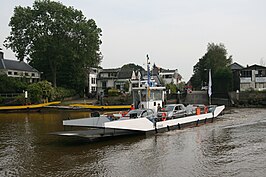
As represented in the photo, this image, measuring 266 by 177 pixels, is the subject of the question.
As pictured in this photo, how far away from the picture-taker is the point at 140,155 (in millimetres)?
14039

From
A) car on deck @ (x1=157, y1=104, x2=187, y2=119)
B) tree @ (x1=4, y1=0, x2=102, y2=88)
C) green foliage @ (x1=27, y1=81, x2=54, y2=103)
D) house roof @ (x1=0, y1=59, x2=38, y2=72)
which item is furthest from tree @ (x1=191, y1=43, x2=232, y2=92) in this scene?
house roof @ (x1=0, y1=59, x2=38, y2=72)

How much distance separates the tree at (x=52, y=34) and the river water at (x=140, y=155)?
34.3 m

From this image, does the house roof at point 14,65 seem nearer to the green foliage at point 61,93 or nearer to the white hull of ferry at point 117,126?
the green foliage at point 61,93

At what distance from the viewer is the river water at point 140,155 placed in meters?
11.4

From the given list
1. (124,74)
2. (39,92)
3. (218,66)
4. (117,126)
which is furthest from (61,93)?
(218,66)

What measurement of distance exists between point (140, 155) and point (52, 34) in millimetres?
44445

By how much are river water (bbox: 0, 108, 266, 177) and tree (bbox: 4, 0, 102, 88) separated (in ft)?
113

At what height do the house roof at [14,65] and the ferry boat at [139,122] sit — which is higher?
the house roof at [14,65]

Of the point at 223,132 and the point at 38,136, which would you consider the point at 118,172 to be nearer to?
the point at 38,136

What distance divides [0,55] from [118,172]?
55.3m

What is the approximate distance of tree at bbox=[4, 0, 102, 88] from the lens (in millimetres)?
52062

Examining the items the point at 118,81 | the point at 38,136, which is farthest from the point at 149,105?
the point at 118,81

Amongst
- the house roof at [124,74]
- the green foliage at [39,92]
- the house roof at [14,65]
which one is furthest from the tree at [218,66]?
the house roof at [14,65]

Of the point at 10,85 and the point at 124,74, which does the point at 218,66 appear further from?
the point at 10,85
